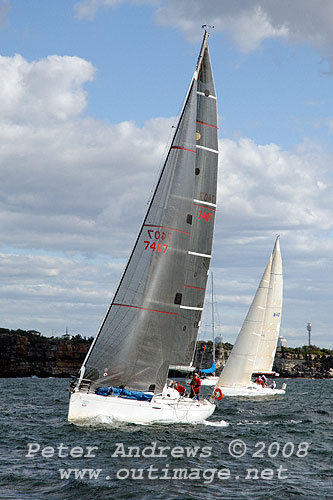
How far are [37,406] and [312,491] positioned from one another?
2383cm

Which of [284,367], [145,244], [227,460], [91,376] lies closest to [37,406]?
[91,376]

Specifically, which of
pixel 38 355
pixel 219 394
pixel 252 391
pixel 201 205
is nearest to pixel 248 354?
pixel 252 391

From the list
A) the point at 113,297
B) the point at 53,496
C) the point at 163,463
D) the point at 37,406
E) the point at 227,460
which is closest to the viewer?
the point at 53,496

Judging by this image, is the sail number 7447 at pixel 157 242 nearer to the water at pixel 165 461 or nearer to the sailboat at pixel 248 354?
the water at pixel 165 461

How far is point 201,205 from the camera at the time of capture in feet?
106

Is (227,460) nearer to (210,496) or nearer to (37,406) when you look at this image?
(210,496)

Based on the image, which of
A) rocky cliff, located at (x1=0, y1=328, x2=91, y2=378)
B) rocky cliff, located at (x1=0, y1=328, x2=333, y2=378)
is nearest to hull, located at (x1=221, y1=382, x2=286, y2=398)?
rocky cliff, located at (x1=0, y1=328, x2=333, y2=378)

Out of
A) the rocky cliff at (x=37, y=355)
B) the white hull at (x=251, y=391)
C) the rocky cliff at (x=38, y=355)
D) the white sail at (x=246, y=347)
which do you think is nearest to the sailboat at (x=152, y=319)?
the white sail at (x=246, y=347)

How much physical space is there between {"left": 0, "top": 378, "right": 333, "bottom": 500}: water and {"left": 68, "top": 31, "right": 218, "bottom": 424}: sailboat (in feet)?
2.68

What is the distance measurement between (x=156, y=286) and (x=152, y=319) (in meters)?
1.49

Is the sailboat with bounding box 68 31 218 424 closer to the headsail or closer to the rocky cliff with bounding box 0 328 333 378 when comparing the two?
the headsail

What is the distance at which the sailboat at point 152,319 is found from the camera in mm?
26172

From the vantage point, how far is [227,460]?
71.1ft

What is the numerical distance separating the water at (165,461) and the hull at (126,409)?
409mm
